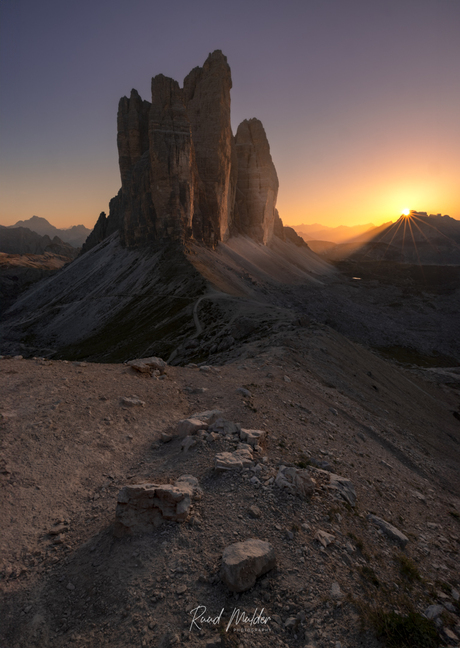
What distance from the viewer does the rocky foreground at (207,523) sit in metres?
5.67

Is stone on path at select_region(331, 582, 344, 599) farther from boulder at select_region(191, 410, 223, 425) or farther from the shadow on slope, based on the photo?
the shadow on slope

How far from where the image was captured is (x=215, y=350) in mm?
27891

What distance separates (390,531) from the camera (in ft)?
26.9

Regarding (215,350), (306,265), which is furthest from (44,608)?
(306,265)

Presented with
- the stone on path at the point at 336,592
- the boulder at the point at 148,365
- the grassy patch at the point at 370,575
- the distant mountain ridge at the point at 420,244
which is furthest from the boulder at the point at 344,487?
the distant mountain ridge at the point at 420,244

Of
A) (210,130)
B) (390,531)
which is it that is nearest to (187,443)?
(390,531)

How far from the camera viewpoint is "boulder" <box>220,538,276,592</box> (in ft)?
19.1

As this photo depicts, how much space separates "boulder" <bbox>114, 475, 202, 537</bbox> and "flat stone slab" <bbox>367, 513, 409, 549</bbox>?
16.7ft

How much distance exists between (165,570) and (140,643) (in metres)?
1.13

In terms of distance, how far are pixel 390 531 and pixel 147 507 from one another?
630 cm

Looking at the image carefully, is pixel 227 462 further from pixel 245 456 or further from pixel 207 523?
pixel 207 523

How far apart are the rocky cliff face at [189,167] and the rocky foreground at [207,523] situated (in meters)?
55.7

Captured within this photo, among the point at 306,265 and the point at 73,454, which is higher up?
the point at 306,265

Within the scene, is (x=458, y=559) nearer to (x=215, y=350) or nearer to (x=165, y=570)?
(x=165, y=570)
